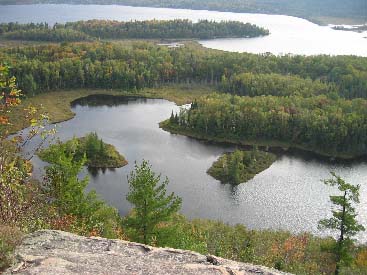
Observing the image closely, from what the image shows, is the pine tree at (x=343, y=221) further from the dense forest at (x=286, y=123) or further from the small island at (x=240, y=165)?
the dense forest at (x=286, y=123)

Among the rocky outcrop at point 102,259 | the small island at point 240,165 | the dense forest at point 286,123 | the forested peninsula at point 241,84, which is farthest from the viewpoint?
the forested peninsula at point 241,84

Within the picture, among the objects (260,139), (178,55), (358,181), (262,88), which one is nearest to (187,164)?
(260,139)

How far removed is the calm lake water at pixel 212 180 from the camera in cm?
6794

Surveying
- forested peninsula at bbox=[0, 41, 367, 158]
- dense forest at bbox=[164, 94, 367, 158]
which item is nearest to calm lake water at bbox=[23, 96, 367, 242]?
dense forest at bbox=[164, 94, 367, 158]

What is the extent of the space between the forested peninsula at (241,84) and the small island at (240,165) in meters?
11.8

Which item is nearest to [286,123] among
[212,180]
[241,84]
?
[212,180]

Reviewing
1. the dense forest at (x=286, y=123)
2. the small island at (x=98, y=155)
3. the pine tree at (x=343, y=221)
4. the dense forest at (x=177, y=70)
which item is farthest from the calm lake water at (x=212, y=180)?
the dense forest at (x=177, y=70)

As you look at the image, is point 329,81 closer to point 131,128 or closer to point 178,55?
point 178,55

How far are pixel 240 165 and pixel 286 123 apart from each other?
2427 cm

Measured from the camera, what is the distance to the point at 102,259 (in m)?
16.6

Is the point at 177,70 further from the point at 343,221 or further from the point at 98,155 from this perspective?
the point at 343,221

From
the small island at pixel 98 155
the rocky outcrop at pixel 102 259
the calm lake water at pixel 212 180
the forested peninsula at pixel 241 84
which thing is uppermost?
the rocky outcrop at pixel 102 259

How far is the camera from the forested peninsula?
10006 centimetres

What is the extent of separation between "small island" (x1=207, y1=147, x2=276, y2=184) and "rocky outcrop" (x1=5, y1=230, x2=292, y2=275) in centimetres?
6156
